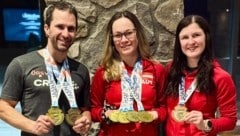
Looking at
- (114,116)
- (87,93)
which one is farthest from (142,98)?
(87,93)

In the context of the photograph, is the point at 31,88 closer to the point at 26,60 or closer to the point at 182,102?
the point at 26,60

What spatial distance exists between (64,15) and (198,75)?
89 cm

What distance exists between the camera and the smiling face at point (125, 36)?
291cm

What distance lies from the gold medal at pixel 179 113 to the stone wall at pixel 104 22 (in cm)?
99

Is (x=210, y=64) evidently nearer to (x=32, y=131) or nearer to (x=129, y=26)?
(x=129, y=26)

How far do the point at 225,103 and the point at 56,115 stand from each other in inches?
39.9

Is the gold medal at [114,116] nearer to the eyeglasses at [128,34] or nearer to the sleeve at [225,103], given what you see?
the eyeglasses at [128,34]

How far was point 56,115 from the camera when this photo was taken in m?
2.64

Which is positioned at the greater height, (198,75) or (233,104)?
(198,75)

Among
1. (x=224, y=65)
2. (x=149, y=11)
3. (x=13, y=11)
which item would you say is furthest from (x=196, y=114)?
(x=13, y=11)

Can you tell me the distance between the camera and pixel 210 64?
290 centimetres

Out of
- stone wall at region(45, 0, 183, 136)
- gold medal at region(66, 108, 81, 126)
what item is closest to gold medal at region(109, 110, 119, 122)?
gold medal at region(66, 108, 81, 126)

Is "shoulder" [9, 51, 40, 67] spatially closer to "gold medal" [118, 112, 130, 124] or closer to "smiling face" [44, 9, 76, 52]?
"smiling face" [44, 9, 76, 52]

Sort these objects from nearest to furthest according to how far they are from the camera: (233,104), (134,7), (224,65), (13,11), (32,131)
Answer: (32,131) → (233,104) → (134,7) → (224,65) → (13,11)
